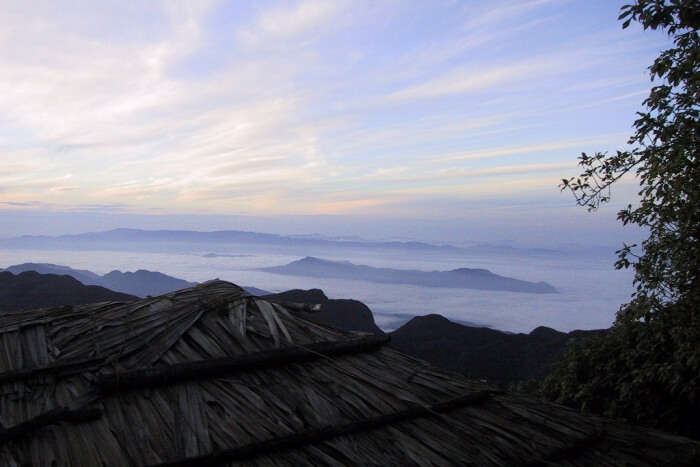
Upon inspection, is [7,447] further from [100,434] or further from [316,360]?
[316,360]

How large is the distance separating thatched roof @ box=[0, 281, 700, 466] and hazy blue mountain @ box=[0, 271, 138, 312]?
14523 millimetres

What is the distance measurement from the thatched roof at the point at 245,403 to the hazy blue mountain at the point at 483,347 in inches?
360

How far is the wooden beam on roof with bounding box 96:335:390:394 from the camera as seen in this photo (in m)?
3.63

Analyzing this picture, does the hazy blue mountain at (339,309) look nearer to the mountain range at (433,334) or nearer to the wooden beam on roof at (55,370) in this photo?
the mountain range at (433,334)

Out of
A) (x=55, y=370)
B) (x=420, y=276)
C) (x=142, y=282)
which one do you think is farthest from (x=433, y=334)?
(x=420, y=276)

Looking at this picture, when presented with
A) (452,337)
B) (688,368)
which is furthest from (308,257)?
(688,368)

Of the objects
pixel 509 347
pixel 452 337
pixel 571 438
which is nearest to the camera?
pixel 571 438

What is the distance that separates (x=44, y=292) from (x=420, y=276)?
34828 millimetres

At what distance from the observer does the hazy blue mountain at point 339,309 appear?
1986 cm

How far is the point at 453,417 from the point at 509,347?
43.4 feet

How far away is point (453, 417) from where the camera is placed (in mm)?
4055

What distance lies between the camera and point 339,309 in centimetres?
2112

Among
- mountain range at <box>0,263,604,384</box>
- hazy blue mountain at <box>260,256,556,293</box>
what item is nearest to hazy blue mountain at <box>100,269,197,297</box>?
hazy blue mountain at <box>260,256,556,293</box>

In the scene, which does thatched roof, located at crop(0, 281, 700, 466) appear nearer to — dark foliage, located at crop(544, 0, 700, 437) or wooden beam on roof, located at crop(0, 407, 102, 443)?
wooden beam on roof, located at crop(0, 407, 102, 443)
